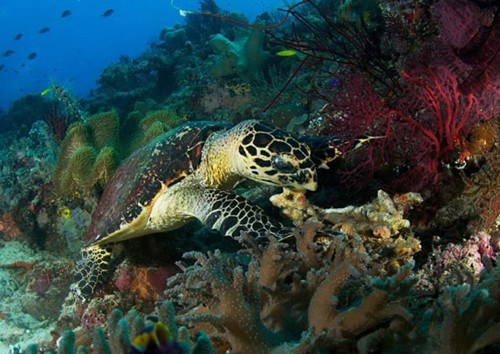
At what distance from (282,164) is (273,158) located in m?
0.11

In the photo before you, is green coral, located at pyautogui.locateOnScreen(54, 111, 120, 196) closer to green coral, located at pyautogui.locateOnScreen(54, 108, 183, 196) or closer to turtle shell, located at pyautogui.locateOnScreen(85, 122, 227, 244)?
green coral, located at pyautogui.locateOnScreen(54, 108, 183, 196)

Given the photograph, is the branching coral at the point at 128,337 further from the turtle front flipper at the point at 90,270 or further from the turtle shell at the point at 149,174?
the turtle front flipper at the point at 90,270

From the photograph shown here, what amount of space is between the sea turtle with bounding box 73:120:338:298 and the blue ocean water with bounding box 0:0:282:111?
9465cm

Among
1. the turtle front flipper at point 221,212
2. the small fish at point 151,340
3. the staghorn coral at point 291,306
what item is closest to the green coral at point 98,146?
the turtle front flipper at point 221,212

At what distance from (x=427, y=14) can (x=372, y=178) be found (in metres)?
2.09

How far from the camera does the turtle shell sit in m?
3.50

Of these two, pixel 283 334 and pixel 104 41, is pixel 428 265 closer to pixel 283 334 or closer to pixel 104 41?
pixel 283 334

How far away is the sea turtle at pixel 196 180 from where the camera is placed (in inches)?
117

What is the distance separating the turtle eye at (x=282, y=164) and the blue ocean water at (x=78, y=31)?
95.9 metres

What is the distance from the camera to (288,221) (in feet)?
9.95

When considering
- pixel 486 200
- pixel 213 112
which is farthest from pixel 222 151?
pixel 213 112

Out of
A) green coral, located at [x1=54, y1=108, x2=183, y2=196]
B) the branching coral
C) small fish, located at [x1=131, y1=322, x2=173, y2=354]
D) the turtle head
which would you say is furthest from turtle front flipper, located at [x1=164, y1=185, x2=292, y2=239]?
green coral, located at [x1=54, y1=108, x2=183, y2=196]

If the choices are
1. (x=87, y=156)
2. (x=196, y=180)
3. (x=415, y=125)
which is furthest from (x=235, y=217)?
(x=87, y=156)

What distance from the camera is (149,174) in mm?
3625
